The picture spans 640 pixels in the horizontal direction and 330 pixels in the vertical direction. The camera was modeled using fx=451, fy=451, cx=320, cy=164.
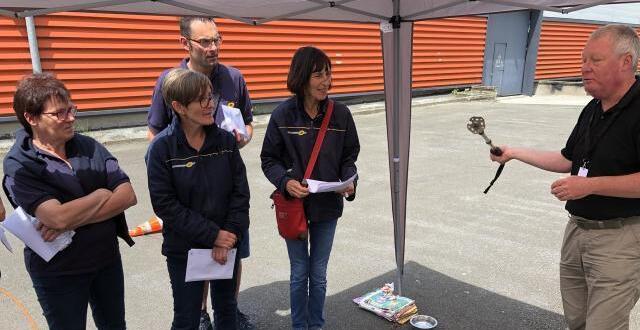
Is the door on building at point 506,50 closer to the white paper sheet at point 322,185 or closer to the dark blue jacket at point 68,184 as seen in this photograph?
the white paper sheet at point 322,185

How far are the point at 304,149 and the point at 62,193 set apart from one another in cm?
132

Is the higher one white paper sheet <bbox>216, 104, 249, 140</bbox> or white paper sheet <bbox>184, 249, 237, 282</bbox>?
white paper sheet <bbox>216, 104, 249, 140</bbox>

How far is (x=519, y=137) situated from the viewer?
10438 millimetres

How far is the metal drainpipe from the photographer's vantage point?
8187 millimetres

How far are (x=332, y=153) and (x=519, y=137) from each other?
8.88 metres

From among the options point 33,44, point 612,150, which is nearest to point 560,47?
point 33,44

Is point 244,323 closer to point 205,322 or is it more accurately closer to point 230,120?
point 205,322

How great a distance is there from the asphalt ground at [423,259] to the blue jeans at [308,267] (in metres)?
0.47

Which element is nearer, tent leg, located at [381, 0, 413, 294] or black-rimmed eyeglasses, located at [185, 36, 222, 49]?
black-rimmed eyeglasses, located at [185, 36, 222, 49]

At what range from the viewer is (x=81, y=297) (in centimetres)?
220

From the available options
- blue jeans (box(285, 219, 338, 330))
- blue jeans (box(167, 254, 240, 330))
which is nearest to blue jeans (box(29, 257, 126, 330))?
blue jeans (box(167, 254, 240, 330))

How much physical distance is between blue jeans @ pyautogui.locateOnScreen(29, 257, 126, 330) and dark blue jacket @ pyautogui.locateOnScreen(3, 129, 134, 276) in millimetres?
59

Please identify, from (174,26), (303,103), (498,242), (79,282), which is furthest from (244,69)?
(79,282)

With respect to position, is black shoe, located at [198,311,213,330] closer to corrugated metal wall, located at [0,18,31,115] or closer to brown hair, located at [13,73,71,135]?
brown hair, located at [13,73,71,135]
